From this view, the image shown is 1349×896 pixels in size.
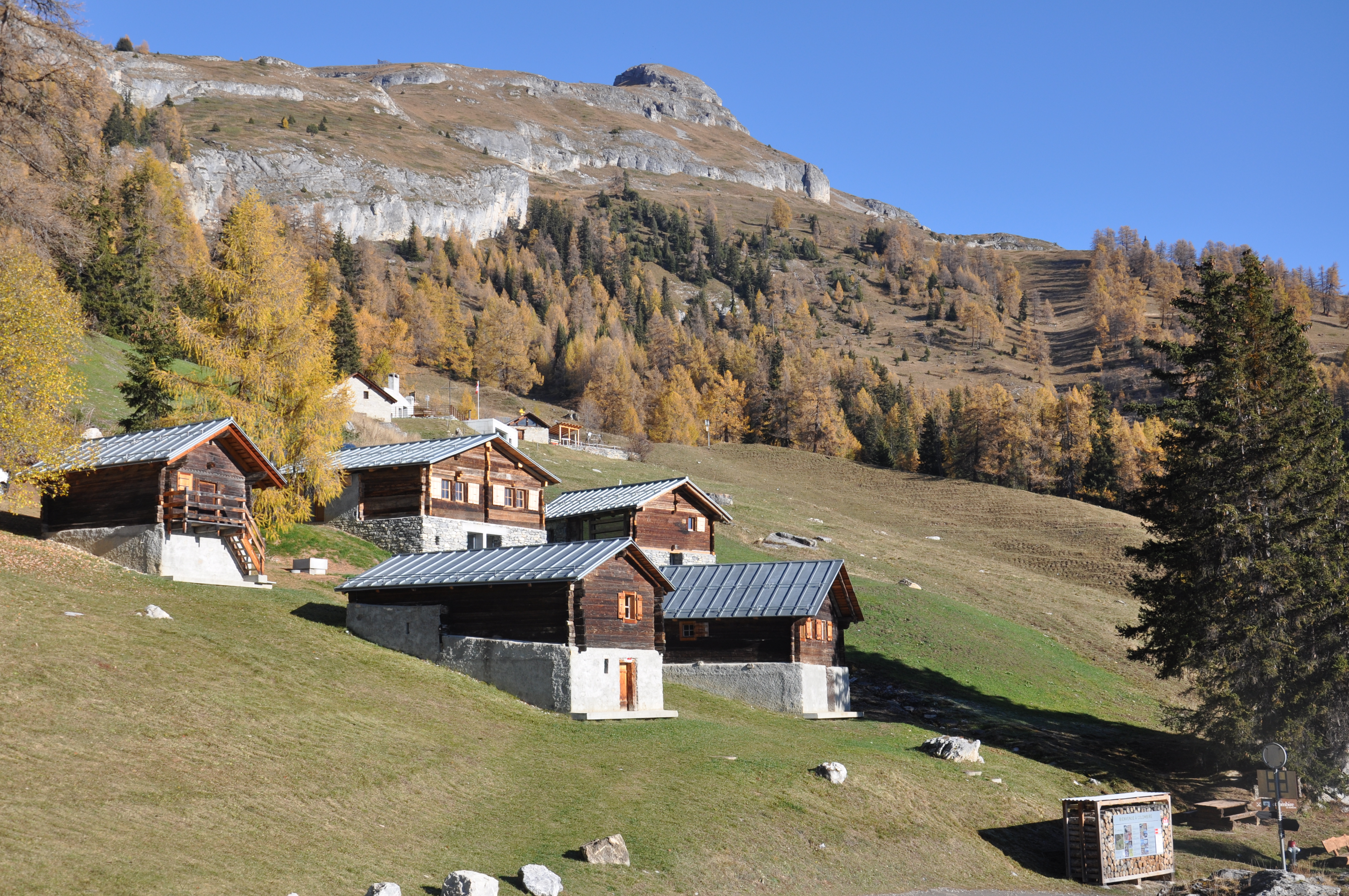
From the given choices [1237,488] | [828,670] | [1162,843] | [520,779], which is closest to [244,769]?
[520,779]

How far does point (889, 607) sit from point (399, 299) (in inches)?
5996

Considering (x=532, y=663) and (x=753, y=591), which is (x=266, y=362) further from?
(x=753, y=591)

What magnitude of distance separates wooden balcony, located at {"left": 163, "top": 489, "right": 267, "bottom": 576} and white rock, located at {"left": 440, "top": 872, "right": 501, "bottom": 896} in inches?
948

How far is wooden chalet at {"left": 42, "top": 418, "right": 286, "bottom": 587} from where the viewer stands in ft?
122

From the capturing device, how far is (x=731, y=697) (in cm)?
4188

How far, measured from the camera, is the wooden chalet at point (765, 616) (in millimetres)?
41344

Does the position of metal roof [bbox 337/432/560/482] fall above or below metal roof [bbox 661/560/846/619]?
above

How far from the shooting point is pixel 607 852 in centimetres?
2066

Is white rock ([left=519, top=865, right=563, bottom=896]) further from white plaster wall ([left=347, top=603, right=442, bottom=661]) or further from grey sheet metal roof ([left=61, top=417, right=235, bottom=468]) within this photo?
grey sheet metal roof ([left=61, top=417, right=235, bottom=468])

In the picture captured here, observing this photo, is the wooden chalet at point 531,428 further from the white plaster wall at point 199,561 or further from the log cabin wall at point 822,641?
the white plaster wall at point 199,561

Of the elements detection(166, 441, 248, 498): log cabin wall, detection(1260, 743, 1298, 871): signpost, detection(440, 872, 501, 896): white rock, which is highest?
detection(166, 441, 248, 498): log cabin wall

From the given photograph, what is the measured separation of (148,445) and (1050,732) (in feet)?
115

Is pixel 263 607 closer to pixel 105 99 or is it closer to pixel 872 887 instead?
pixel 872 887

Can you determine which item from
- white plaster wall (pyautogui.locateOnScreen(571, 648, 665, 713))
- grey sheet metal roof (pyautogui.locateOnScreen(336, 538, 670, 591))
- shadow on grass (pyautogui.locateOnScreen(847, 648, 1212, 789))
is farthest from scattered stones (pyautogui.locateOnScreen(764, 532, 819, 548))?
white plaster wall (pyautogui.locateOnScreen(571, 648, 665, 713))
